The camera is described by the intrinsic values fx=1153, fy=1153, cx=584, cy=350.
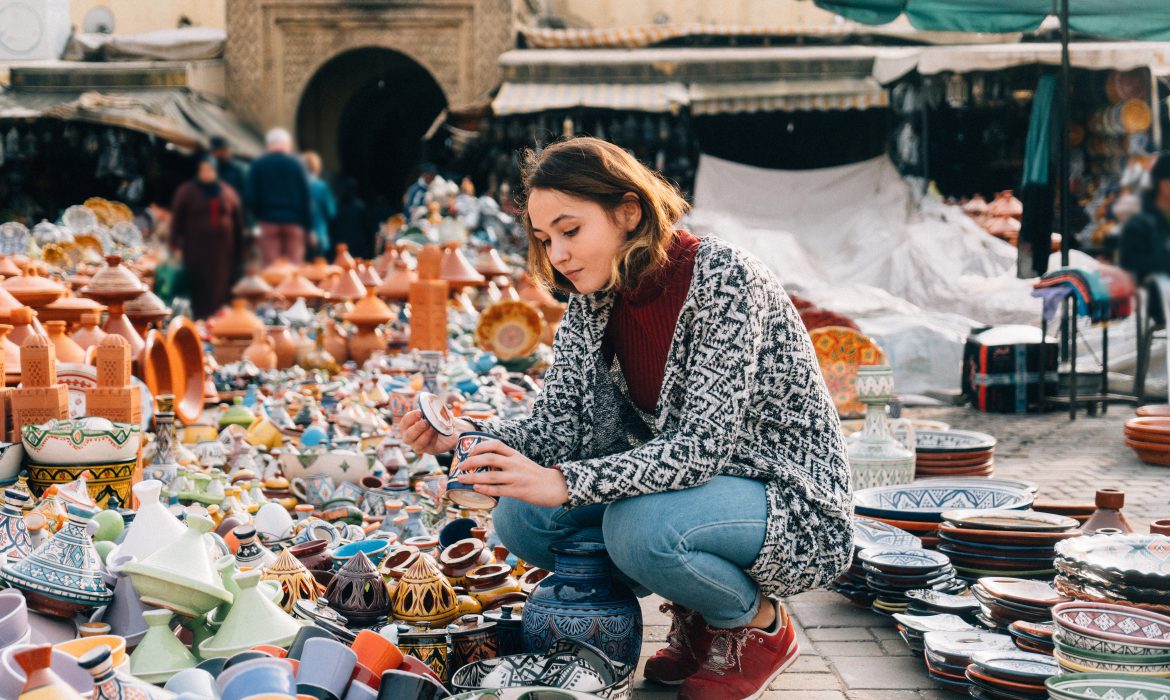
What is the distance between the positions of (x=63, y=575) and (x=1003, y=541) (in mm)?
2137

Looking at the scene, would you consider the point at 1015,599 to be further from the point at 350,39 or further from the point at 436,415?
the point at 350,39

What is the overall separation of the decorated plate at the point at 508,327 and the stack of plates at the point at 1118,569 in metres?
4.41

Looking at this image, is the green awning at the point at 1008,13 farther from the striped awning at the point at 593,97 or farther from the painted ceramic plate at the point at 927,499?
the striped awning at the point at 593,97

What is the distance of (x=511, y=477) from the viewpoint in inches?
82.9

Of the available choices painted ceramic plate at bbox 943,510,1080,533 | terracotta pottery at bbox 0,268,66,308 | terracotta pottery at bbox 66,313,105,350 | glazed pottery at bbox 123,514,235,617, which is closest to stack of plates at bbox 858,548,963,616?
painted ceramic plate at bbox 943,510,1080,533

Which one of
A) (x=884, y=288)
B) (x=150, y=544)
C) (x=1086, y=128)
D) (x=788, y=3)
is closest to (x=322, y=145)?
(x=788, y=3)

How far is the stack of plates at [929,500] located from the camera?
3205 millimetres

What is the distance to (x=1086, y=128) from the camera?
12023 millimetres

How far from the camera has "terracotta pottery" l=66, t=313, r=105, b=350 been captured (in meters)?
4.22

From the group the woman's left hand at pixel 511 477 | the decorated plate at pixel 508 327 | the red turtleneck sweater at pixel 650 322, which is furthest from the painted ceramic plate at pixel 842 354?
the woman's left hand at pixel 511 477

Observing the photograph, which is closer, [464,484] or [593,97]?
[464,484]

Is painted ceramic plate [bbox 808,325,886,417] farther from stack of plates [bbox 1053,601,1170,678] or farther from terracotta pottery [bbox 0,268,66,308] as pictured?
stack of plates [bbox 1053,601,1170,678]

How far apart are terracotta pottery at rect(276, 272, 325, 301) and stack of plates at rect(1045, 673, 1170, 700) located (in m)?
6.31

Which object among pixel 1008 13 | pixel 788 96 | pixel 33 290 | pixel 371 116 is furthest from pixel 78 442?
pixel 371 116
